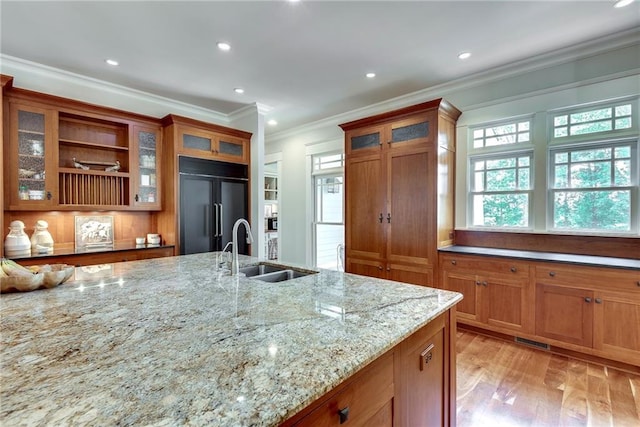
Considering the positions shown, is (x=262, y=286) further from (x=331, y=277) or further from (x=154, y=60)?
(x=154, y=60)

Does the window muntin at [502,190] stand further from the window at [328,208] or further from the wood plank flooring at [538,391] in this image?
the window at [328,208]

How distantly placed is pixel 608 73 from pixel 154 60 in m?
4.37

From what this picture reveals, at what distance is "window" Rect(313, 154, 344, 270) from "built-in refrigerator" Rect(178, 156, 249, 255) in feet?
4.25

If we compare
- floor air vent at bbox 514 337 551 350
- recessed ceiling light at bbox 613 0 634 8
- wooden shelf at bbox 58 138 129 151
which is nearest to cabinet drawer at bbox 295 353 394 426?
floor air vent at bbox 514 337 551 350

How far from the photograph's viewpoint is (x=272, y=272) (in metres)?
2.25

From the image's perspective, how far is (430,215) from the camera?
3.28 m

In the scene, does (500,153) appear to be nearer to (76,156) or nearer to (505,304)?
(505,304)

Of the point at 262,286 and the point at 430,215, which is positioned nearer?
the point at 262,286

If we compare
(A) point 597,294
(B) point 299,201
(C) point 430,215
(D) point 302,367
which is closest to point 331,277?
(D) point 302,367

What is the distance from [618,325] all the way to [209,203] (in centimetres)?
435

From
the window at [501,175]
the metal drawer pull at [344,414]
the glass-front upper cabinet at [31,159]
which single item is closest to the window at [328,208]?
the window at [501,175]

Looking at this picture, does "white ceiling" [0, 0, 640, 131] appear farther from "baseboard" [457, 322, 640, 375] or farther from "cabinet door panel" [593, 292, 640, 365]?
"baseboard" [457, 322, 640, 375]

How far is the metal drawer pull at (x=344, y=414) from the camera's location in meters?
0.84

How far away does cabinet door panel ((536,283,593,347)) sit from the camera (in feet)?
8.13
